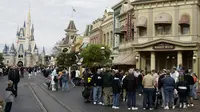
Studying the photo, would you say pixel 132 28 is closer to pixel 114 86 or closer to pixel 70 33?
pixel 114 86

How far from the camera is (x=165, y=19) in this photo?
34000 millimetres

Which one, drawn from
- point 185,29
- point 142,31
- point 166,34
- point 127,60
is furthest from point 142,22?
point 127,60

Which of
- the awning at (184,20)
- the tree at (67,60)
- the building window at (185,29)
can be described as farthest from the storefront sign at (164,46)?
the tree at (67,60)

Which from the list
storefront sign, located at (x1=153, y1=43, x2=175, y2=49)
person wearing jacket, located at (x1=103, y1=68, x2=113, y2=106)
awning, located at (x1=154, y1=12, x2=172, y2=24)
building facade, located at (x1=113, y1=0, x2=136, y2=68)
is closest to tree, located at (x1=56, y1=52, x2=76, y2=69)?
building facade, located at (x1=113, y1=0, x2=136, y2=68)

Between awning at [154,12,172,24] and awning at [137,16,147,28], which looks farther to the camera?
awning at [137,16,147,28]

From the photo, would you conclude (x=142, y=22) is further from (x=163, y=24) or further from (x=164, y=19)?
(x=164, y=19)

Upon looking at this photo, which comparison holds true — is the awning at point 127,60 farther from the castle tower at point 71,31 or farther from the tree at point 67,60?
the castle tower at point 71,31

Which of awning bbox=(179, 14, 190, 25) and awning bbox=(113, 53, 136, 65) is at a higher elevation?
awning bbox=(179, 14, 190, 25)

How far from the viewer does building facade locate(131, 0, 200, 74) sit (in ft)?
108

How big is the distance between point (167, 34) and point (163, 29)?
2.36 ft

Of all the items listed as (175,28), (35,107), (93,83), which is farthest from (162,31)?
(35,107)

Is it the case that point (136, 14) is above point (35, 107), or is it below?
above

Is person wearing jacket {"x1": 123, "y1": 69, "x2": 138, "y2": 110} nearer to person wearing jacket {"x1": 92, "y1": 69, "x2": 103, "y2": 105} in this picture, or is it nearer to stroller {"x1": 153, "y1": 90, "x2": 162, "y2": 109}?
stroller {"x1": 153, "y1": 90, "x2": 162, "y2": 109}

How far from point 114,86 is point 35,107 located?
12.8ft
